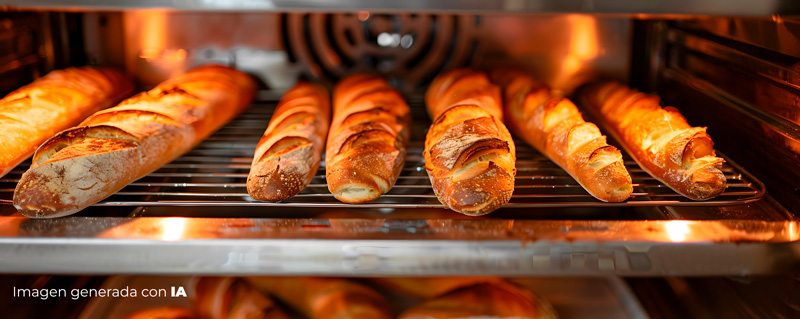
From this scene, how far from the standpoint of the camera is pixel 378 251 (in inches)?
35.6

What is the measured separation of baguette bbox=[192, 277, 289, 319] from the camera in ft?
4.25

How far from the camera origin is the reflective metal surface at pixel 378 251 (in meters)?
0.89

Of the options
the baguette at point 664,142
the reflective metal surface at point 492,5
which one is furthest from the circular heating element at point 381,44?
the reflective metal surface at point 492,5

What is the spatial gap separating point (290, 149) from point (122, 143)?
0.96ft

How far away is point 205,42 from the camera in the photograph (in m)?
1.56

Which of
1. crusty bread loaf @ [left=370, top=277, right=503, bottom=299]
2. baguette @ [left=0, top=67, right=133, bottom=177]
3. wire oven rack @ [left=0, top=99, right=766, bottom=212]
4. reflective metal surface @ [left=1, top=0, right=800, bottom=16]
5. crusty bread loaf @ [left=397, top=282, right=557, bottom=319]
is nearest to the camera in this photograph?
reflective metal surface @ [left=1, top=0, right=800, bottom=16]

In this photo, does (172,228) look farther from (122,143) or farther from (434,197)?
(434,197)

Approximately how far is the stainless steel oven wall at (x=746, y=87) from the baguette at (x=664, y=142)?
0.36 feet

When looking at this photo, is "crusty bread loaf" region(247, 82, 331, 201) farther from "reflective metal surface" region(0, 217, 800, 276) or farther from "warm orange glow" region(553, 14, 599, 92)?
"warm orange glow" region(553, 14, 599, 92)

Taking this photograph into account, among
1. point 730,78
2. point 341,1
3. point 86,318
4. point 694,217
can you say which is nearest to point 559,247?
point 694,217

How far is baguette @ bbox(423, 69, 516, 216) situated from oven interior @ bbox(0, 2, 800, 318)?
4 cm

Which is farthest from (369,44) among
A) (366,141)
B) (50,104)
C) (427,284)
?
(50,104)

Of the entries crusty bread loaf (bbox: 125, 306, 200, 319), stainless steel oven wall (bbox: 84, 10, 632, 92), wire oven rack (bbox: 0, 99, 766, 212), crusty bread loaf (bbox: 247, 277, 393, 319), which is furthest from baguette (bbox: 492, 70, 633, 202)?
crusty bread loaf (bbox: 125, 306, 200, 319)

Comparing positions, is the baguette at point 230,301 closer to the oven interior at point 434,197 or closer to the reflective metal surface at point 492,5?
the oven interior at point 434,197
